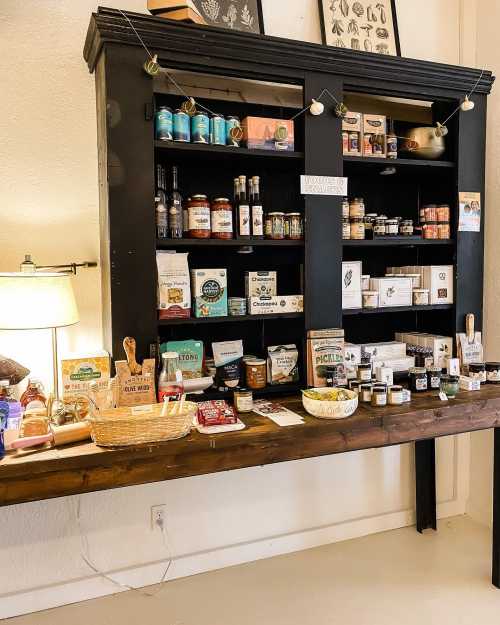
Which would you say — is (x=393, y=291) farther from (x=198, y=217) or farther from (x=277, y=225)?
(x=198, y=217)

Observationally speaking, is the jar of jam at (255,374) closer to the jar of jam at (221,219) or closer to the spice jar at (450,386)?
the jar of jam at (221,219)

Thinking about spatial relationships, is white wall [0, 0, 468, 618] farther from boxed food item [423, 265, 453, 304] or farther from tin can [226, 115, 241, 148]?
boxed food item [423, 265, 453, 304]

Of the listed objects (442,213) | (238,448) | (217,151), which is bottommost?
(238,448)

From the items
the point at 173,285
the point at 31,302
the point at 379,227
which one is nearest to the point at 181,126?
the point at 173,285

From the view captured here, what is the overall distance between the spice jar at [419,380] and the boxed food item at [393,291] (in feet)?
1.03

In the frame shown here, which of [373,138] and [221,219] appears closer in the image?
[221,219]

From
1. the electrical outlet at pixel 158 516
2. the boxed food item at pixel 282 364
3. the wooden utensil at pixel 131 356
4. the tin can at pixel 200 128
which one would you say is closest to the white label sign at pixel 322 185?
the tin can at pixel 200 128

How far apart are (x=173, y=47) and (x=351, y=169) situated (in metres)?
0.92

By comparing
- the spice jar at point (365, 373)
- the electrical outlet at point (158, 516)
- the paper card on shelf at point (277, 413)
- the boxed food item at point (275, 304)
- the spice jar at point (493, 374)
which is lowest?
the electrical outlet at point (158, 516)

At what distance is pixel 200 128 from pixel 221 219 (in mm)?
341

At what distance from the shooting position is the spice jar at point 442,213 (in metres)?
2.42

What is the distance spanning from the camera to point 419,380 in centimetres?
223

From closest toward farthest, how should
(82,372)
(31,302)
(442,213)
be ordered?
(31,302) < (82,372) < (442,213)

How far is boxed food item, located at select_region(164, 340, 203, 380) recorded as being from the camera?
2070mm
